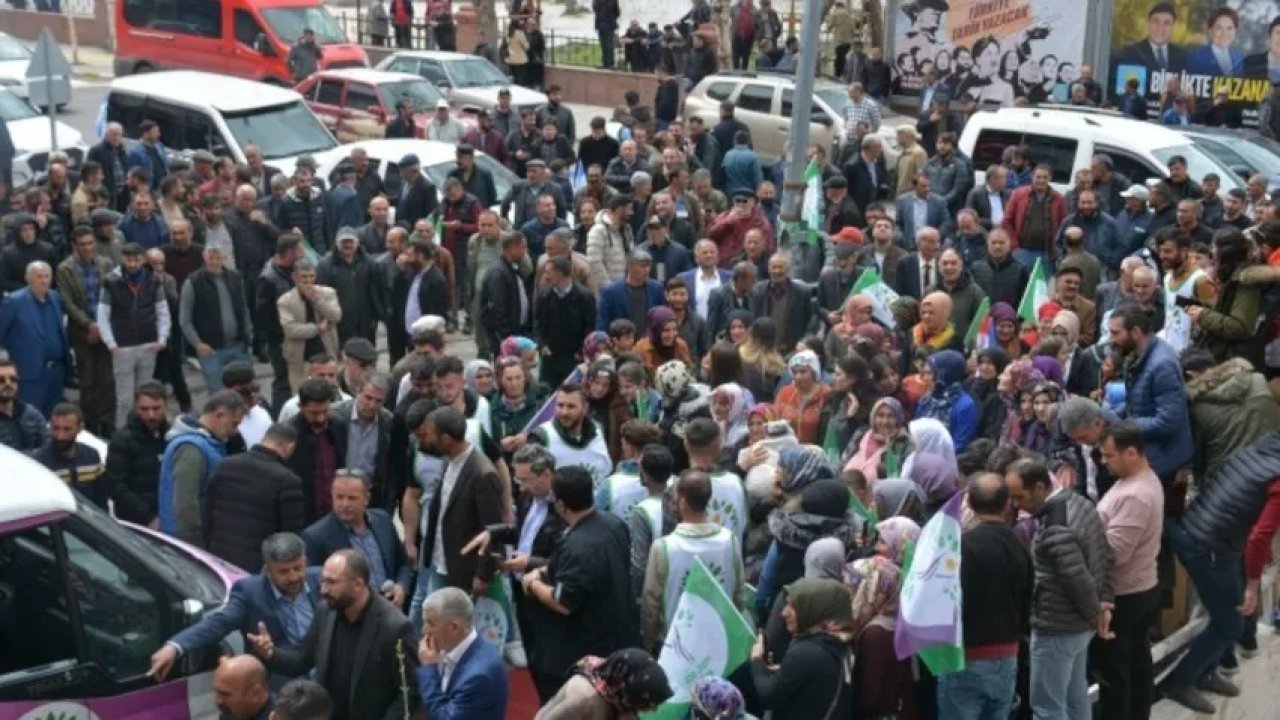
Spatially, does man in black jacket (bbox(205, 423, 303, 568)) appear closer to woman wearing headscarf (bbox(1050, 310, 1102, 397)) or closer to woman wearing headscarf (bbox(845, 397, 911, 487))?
woman wearing headscarf (bbox(845, 397, 911, 487))

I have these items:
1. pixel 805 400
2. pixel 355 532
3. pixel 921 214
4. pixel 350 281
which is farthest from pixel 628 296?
pixel 355 532

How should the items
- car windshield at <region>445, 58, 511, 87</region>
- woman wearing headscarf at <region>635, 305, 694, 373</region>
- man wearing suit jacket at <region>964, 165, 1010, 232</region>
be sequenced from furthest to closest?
car windshield at <region>445, 58, 511, 87</region>, man wearing suit jacket at <region>964, 165, 1010, 232</region>, woman wearing headscarf at <region>635, 305, 694, 373</region>

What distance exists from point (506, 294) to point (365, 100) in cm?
1136

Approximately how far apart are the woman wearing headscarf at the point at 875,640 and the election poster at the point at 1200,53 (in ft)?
62.7

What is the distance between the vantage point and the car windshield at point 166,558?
7609mm

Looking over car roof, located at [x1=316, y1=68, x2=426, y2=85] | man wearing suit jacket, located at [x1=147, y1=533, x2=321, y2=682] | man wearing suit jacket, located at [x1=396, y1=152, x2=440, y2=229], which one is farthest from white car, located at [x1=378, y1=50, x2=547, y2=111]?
man wearing suit jacket, located at [x1=147, y1=533, x2=321, y2=682]

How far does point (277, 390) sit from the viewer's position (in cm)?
1378

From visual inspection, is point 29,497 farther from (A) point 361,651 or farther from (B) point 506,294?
(B) point 506,294

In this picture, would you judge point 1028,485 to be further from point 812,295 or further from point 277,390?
point 277,390

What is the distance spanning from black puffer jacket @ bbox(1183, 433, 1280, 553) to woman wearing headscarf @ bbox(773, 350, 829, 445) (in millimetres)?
2303

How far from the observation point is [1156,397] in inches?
401

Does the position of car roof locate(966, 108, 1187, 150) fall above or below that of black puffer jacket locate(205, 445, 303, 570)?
Result: above

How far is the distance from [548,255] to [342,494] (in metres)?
5.27

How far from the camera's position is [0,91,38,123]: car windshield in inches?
900
